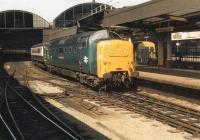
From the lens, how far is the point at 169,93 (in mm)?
19797

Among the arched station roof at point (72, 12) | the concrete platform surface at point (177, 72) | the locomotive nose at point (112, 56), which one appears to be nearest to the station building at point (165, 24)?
the concrete platform surface at point (177, 72)

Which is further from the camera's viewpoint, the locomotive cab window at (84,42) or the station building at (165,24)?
the locomotive cab window at (84,42)

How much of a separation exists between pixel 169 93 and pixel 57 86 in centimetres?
805

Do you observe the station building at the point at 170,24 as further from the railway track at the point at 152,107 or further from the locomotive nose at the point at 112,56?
the railway track at the point at 152,107

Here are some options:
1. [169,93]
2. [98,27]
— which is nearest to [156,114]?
[169,93]

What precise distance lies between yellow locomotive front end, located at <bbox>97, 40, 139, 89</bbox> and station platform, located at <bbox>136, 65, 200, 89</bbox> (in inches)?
74.4

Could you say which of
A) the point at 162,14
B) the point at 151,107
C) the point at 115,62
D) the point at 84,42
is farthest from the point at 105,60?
the point at 151,107

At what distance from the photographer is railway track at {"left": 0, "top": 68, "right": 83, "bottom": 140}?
1163 centimetres

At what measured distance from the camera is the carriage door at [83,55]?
21.0m

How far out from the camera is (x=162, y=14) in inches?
755

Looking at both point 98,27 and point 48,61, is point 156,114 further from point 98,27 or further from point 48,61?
point 48,61

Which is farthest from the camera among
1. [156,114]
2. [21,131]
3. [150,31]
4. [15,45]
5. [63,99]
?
[15,45]

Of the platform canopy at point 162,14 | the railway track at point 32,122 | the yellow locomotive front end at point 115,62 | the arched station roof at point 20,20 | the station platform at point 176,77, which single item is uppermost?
the arched station roof at point 20,20

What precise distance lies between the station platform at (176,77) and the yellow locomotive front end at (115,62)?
1.89 metres
